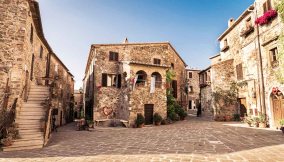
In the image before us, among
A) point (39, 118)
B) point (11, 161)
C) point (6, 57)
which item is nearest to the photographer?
point (11, 161)

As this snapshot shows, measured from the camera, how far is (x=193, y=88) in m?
35.4

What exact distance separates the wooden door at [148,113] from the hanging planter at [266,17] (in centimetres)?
1147

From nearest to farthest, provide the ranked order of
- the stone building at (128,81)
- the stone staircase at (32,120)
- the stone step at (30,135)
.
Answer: the stone staircase at (32,120) → the stone step at (30,135) → the stone building at (128,81)

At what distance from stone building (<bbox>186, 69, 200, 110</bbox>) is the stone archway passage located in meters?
22.6

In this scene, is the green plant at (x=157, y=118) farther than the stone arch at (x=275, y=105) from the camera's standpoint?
Yes

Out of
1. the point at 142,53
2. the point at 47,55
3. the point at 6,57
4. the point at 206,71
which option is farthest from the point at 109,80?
the point at 206,71

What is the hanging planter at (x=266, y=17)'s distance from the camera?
12.2 metres

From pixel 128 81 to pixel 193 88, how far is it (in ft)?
72.5

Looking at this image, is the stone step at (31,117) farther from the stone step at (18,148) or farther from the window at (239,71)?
the window at (239,71)

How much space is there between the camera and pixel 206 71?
23438mm

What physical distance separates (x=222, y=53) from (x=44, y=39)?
19911 millimetres

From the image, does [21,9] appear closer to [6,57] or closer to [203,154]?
[6,57]

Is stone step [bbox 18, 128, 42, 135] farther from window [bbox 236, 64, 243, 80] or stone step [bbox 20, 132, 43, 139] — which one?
window [bbox 236, 64, 243, 80]

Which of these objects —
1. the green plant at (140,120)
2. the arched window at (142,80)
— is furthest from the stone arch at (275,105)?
the arched window at (142,80)
